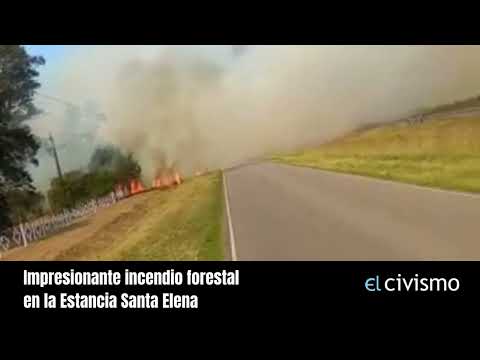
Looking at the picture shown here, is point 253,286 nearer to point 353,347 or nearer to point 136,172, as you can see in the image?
point 353,347

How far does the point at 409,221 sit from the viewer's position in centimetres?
1317

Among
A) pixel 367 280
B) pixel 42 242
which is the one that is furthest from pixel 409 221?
pixel 42 242

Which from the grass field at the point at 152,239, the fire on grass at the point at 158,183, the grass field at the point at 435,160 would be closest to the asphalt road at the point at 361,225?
the grass field at the point at 152,239

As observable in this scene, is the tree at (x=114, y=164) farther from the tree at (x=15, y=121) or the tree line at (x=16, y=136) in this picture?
the tree at (x=15, y=121)

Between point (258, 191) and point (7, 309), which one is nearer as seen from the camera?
point (7, 309)

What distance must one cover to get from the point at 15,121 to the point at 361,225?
2604 centimetres

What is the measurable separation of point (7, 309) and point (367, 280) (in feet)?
13.0

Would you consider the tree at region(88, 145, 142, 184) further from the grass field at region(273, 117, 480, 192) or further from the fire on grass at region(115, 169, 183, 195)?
the grass field at region(273, 117, 480, 192)

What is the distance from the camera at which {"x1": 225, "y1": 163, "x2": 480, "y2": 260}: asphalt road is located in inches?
395

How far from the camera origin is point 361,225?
13336 millimetres

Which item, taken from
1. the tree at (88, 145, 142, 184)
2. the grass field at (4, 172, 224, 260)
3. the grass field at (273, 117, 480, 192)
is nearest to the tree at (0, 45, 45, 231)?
the grass field at (4, 172, 224, 260)

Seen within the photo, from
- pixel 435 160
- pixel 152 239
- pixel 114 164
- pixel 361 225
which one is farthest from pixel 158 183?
pixel 361 225

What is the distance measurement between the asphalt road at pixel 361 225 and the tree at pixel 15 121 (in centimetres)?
1530

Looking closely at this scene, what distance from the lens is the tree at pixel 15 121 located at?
3159cm
